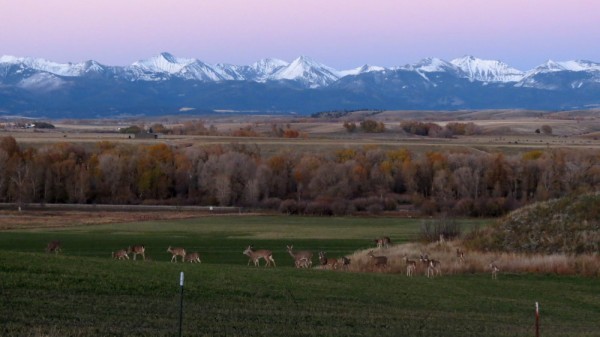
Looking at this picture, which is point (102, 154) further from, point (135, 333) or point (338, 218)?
point (135, 333)

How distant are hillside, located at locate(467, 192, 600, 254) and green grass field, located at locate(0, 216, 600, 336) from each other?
18.1ft

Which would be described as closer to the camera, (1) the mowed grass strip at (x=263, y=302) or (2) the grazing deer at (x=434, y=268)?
(1) the mowed grass strip at (x=263, y=302)

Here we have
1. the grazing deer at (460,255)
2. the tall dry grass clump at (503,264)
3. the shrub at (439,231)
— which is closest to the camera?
the tall dry grass clump at (503,264)

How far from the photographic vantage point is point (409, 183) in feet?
326

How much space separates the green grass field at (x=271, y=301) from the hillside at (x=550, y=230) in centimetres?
553

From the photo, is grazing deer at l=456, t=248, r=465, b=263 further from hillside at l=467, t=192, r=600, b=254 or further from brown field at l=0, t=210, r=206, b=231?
brown field at l=0, t=210, r=206, b=231

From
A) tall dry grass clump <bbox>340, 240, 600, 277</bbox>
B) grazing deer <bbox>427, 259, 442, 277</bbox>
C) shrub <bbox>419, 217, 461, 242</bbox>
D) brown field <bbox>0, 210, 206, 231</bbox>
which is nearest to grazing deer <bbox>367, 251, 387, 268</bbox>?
tall dry grass clump <bbox>340, 240, 600, 277</bbox>

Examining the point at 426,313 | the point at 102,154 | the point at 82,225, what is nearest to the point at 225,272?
the point at 426,313

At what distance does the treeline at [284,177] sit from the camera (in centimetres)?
9462

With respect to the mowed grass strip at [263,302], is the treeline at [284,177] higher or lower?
lower

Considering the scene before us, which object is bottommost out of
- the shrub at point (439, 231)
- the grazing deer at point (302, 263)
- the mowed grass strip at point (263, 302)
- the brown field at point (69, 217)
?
the brown field at point (69, 217)

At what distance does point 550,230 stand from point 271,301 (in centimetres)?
2168

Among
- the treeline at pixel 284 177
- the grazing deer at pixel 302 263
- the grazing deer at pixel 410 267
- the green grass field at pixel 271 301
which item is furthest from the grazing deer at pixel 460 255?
the treeline at pixel 284 177

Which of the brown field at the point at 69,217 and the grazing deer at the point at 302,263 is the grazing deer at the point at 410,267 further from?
the brown field at the point at 69,217
